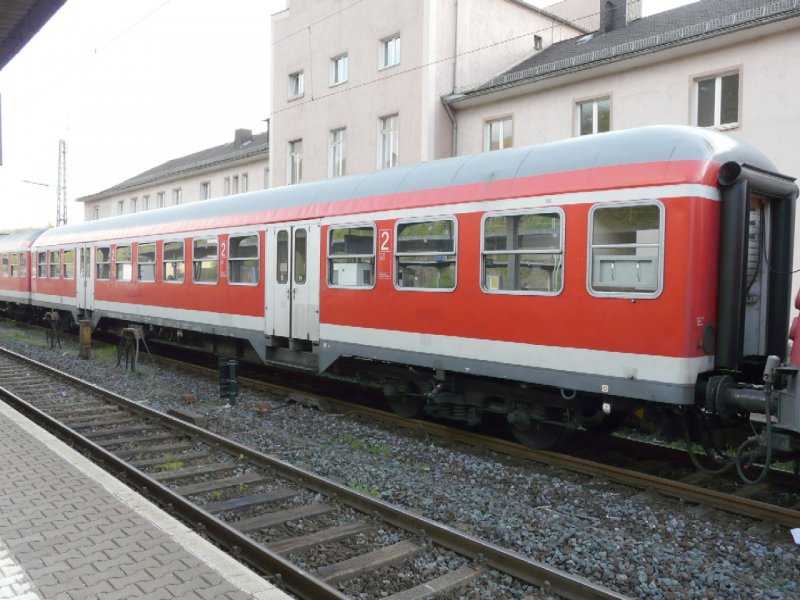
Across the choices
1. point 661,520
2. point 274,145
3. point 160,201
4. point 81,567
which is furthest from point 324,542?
point 160,201

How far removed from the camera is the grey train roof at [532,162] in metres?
6.45

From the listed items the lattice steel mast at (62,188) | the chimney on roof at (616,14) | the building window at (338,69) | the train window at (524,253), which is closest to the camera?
the train window at (524,253)

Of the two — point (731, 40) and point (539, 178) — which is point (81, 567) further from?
point (731, 40)

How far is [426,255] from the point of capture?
8.51 metres

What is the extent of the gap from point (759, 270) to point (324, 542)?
509 centimetres

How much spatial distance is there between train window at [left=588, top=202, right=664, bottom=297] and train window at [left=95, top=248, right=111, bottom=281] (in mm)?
13778

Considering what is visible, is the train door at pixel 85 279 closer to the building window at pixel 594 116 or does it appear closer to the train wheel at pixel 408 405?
the train wheel at pixel 408 405

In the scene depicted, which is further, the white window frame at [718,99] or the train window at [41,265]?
the train window at [41,265]

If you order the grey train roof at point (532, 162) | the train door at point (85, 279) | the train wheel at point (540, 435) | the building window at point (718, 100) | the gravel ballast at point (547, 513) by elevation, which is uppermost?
the building window at point (718, 100)

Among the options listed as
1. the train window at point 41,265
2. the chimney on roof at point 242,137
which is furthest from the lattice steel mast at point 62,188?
the train window at point 41,265

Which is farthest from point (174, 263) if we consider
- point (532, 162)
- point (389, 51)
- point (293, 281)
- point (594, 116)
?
point (389, 51)

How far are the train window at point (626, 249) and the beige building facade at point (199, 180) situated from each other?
77.1 ft

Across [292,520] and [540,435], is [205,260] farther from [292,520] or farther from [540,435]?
[292,520]

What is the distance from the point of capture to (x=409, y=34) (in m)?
20.8
